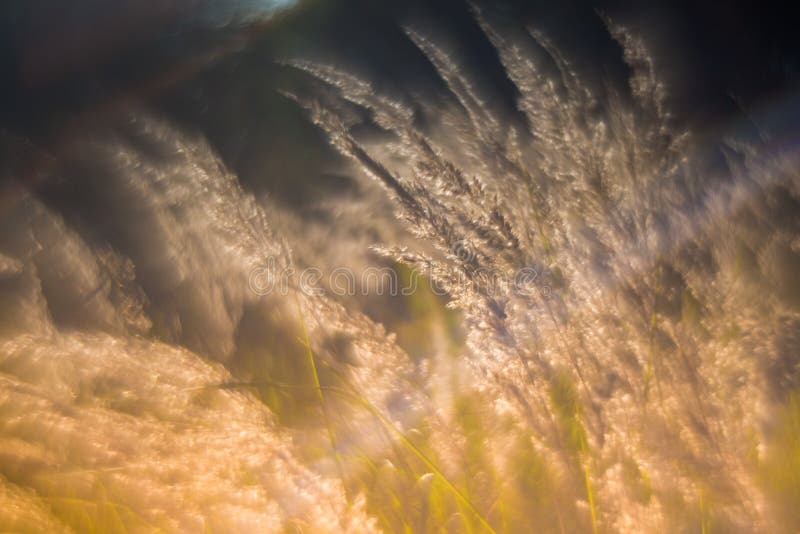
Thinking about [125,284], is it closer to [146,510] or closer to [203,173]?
[203,173]

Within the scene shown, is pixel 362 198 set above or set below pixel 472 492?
above

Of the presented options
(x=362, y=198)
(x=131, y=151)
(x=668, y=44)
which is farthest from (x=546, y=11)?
(x=131, y=151)

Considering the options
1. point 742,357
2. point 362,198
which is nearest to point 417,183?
point 362,198

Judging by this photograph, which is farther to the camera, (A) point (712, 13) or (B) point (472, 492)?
(B) point (472, 492)

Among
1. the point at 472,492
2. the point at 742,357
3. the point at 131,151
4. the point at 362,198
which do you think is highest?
the point at 131,151

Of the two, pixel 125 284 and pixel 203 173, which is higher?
pixel 203 173

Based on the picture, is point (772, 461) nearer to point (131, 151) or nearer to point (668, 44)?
point (668, 44)
